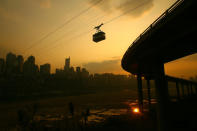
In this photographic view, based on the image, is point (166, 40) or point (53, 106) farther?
point (53, 106)

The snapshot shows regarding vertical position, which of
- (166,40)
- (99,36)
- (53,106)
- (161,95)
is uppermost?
(99,36)

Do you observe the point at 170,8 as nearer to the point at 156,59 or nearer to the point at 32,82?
the point at 156,59

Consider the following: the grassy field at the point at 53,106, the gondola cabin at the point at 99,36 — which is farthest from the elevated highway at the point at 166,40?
the grassy field at the point at 53,106

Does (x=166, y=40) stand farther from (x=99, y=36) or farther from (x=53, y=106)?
(x=53, y=106)

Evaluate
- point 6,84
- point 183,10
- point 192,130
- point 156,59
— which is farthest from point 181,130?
point 6,84

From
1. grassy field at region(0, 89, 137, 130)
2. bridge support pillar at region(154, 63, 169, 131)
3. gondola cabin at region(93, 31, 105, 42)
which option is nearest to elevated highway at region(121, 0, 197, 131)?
bridge support pillar at region(154, 63, 169, 131)

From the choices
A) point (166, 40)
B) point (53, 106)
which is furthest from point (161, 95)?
point (53, 106)

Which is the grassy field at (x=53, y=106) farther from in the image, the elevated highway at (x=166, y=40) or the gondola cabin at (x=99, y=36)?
the elevated highway at (x=166, y=40)

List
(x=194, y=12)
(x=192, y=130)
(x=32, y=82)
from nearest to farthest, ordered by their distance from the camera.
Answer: (x=194, y=12)
(x=192, y=130)
(x=32, y=82)

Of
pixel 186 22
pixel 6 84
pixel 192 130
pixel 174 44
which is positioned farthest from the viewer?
pixel 6 84

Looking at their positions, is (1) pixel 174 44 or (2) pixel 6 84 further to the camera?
(2) pixel 6 84

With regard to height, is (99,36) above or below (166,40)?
above
